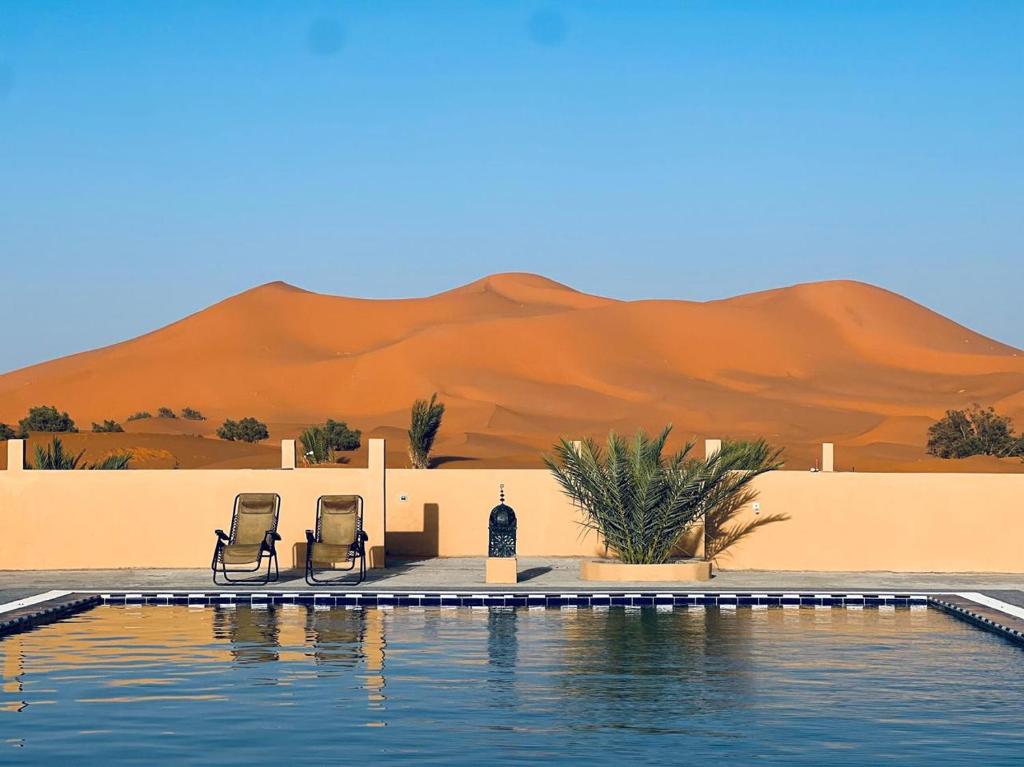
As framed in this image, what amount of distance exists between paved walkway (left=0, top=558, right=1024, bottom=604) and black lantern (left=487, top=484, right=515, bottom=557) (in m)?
0.39

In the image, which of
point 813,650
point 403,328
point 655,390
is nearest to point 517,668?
point 813,650

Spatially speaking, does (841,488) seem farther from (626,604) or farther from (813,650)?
(813,650)

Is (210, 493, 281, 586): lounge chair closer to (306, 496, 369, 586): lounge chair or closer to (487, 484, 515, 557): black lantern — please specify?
(306, 496, 369, 586): lounge chair

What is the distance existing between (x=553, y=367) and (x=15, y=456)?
68.9 meters

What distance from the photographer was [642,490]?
18719mm

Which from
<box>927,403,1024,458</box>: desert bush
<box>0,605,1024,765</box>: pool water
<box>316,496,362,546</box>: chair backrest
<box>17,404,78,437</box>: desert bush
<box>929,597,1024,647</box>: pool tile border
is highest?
<box>17,404,78,437</box>: desert bush

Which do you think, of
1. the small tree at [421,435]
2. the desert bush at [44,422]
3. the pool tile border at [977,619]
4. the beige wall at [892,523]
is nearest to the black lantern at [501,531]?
the beige wall at [892,523]

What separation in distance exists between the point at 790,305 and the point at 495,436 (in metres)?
48.4

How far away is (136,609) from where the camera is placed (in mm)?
16375

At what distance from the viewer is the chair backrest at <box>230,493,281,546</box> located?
1867 cm

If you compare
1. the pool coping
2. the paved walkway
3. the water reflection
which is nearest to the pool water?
the water reflection

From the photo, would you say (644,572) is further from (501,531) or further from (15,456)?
(15,456)

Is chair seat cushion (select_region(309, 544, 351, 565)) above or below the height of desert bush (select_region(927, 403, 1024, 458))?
below

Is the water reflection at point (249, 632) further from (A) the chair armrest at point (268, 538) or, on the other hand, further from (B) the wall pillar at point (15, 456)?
(B) the wall pillar at point (15, 456)
